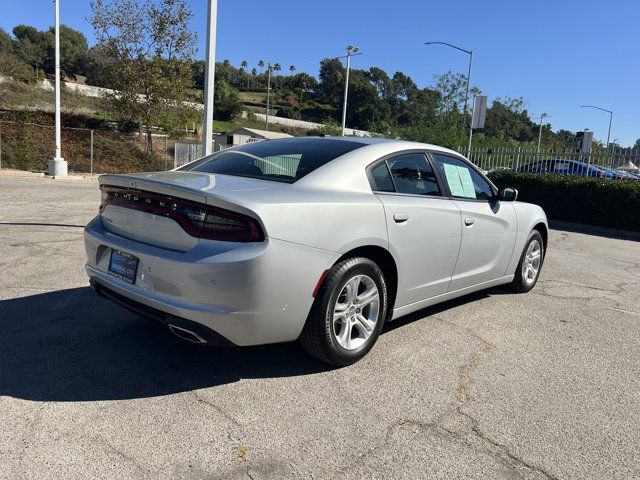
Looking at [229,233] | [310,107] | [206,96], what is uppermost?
[310,107]

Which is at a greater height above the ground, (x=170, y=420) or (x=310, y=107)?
(x=310, y=107)

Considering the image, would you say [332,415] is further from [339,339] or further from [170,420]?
[170,420]

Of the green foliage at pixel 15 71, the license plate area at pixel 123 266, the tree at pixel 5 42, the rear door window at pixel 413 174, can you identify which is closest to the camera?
the license plate area at pixel 123 266

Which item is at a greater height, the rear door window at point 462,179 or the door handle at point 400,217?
the rear door window at point 462,179

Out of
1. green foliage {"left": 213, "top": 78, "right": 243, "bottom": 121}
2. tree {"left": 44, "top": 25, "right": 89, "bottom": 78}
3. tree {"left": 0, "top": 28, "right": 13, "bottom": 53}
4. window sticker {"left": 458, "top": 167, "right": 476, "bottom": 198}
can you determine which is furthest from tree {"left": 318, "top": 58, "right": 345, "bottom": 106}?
window sticker {"left": 458, "top": 167, "right": 476, "bottom": 198}

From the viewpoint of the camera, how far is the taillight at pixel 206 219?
2.92m

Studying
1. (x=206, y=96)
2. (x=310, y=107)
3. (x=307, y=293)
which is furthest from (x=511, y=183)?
(x=310, y=107)

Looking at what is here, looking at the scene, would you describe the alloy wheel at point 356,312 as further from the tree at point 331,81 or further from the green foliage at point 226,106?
the tree at point 331,81

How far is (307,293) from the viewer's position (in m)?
3.15

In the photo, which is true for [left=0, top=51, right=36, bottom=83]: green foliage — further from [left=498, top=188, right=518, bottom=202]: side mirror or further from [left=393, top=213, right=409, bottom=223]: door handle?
[left=393, top=213, right=409, bottom=223]: door handle

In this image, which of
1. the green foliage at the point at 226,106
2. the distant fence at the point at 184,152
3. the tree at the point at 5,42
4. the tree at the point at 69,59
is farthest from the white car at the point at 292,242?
the tree at the point at 69,59

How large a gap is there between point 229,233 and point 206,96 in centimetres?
621

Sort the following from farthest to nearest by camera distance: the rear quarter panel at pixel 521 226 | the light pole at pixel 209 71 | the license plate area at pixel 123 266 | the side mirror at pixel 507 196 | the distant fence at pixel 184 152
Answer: the distant fence at pixel 184 152
the light pole at pixel 209 71
the rear quarter panel at pixel 521 226
the side mirror at pixel 507 196
the license plate area at pixel 123 266

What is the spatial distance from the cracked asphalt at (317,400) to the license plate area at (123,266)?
1.98ft
